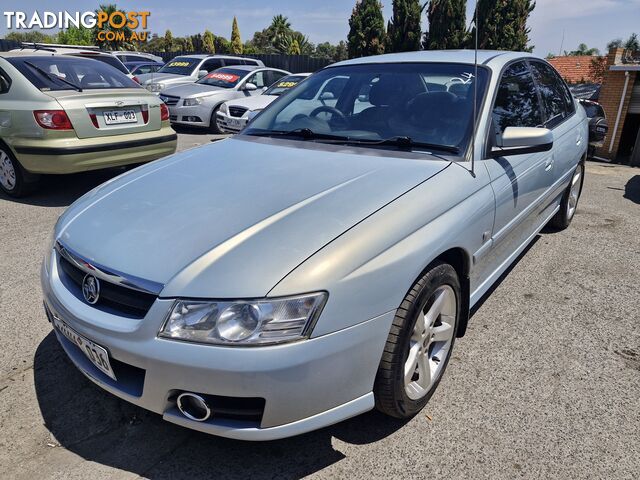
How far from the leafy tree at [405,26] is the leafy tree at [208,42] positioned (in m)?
31.7

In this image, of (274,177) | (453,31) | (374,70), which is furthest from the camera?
(453,31)

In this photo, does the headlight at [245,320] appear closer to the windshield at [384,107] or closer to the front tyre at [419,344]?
the front tyre at [419,344]

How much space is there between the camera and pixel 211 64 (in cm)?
1348

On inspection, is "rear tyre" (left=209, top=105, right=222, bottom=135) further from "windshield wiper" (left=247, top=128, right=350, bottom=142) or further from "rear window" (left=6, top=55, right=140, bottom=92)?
"windshield wiper" (left=247, top=128, right=350, bottom=142)

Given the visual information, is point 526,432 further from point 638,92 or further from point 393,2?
point 393,2

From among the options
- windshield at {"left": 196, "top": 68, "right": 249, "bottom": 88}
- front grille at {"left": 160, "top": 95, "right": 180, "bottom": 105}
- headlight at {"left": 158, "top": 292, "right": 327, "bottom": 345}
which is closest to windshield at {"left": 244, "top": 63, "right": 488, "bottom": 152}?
headlight at {"left": 158, "top": 292, "right": 327, "bottom": 345}

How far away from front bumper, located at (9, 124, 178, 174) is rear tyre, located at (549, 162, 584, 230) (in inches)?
178

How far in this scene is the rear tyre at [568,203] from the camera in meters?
4.64

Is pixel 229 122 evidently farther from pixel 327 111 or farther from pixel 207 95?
pixel 327 111

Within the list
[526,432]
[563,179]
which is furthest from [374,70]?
[526,432]

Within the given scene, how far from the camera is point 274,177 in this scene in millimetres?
2355

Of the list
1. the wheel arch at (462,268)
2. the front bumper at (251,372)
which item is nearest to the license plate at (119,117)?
the front bumper at (251,372)

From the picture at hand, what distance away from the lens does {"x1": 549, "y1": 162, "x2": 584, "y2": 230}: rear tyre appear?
4637 mm

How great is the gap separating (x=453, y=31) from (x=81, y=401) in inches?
913
